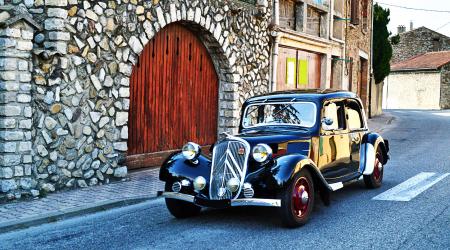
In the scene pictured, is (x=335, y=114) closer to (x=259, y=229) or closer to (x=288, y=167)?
(x=288, y=167)

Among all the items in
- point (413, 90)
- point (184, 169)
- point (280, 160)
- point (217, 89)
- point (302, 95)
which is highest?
point (413, 90)

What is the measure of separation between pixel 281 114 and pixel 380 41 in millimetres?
21549

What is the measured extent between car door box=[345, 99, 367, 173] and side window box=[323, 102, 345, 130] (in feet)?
0.57

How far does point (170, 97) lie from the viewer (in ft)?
34.7

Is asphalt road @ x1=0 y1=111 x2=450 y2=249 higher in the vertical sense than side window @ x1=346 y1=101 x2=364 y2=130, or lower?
lower

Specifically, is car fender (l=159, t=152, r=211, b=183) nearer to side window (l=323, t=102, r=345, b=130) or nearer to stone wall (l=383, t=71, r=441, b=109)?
side window (l=323, t=102, r=345, b=130)

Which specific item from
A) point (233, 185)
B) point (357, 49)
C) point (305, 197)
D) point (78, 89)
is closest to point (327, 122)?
point (305, 197)

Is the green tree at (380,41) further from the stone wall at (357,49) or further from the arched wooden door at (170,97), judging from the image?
the arched wooden door at (170,97)

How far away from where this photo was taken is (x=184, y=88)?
11.0 meters

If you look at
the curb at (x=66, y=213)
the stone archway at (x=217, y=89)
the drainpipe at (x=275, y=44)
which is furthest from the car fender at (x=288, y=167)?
the drainpipe at (x=275, y=44)

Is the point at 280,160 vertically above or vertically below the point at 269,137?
below

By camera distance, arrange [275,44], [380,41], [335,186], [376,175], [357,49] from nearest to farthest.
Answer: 1. [335,186]
2. [376,175]
3. [275,44]
4. [357,49]
5. [380,41]

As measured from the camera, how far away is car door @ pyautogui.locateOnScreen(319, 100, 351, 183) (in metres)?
7.00

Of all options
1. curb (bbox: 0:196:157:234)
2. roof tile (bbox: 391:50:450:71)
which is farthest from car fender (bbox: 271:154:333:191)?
roof tile (bbox: 391:50:450:71)
